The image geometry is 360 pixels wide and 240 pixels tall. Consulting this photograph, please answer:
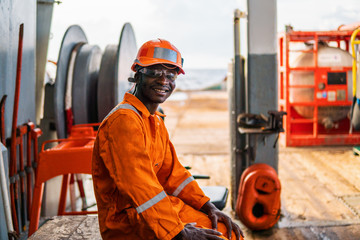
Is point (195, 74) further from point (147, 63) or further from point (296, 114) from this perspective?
point (147, 63)

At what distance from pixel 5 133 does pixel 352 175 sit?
212 inches

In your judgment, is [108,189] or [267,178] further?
[267,178]

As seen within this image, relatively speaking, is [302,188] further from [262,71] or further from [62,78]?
[62,78]

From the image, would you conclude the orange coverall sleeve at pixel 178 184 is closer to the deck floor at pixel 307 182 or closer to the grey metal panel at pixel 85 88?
the deck floor at pixel 307 182

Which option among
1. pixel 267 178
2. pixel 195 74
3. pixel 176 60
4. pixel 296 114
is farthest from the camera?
pixel 195 74

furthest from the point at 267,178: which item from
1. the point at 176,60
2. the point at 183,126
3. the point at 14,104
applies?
the point at 183,126

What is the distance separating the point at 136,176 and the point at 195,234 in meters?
0.43

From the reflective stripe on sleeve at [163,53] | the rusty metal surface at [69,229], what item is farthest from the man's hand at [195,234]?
the reflective stripe on sleeve at [163,53]

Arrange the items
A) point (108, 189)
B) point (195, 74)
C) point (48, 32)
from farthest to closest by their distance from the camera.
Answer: point (195, 74) < point (48, 32) < point (108, 189)

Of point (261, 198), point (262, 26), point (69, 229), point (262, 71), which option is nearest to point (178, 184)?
point (69, 229)

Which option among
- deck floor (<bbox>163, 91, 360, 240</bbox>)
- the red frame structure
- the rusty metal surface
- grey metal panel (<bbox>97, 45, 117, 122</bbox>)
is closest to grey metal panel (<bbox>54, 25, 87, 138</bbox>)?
grey metal panel (<bbox>97, 45, 117, 122</bbox>)

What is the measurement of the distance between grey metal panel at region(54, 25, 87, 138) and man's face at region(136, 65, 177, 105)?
83.0 inches

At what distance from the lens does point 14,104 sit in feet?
10.8

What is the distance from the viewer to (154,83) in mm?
2076
